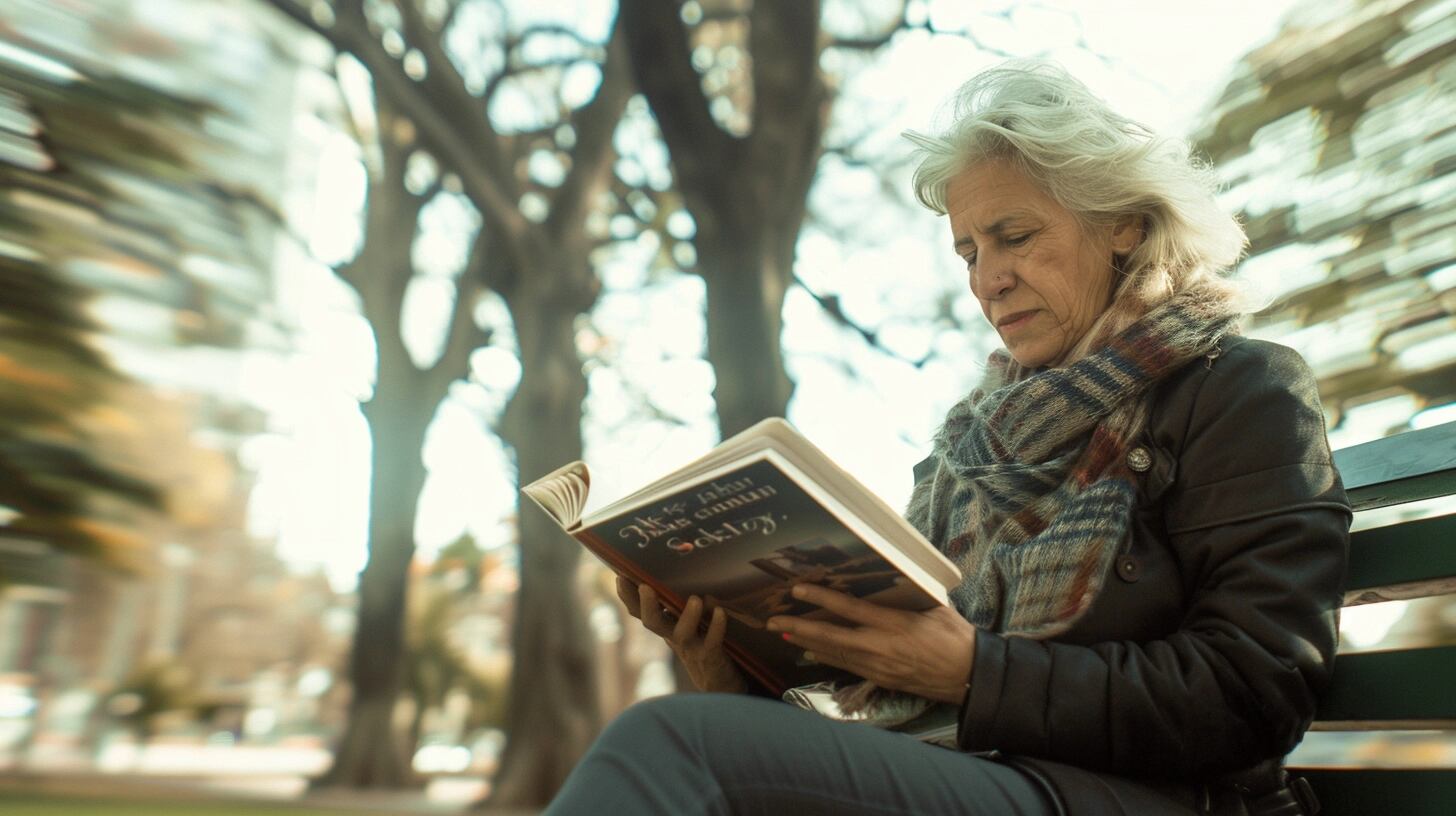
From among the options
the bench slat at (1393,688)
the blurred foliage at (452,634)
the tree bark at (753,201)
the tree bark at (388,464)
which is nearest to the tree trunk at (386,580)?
the tree bark at (388,464)

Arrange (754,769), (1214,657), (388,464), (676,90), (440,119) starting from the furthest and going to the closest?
1. (388,464)
2. (440,119)
3. (676,90)
4. (1214,657)
5. (754,769)

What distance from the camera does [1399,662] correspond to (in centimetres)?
164

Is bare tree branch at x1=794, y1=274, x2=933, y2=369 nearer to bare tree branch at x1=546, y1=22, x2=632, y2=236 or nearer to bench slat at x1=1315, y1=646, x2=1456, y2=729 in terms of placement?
bare tree branch at x1=546, y1=22, x2=632, y2=236

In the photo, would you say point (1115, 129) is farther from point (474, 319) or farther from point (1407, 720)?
point (474, 319)

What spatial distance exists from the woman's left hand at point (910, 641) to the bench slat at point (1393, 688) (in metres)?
0.56

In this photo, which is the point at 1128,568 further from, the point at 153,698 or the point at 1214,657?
the point at 153,698

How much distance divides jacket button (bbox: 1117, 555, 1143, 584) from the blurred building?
2450 mm

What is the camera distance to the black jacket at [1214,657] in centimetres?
146

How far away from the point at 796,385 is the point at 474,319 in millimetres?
5959

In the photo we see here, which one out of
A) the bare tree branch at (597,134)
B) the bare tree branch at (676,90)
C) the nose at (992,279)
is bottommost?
the nose at (992,279)

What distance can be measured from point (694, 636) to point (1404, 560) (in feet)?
3.33

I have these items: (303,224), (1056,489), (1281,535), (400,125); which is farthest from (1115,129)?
(400,125)

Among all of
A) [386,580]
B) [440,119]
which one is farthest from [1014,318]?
[386,580]

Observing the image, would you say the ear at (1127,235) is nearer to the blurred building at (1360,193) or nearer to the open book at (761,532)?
the open book at (761,532)
